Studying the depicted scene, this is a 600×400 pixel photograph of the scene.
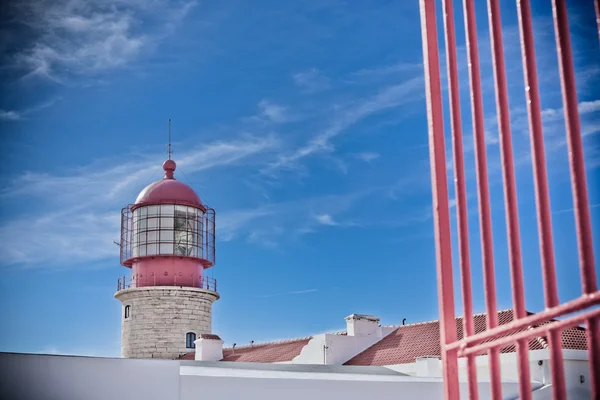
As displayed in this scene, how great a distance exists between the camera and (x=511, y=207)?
200 centimetres

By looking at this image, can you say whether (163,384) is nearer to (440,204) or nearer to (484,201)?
(440,204)

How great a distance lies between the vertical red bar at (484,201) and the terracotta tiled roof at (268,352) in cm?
1569

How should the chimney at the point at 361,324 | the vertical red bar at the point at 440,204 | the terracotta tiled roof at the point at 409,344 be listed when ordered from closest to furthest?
the vertical red bar at the point at 440,204, the terracotta tiled roof at the point at 409,344, the chimney at the point at 361,324

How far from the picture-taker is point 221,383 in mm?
9125

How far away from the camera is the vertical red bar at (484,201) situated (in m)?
2.12

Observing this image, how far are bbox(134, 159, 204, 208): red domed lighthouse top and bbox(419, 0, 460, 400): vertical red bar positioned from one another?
19.6m

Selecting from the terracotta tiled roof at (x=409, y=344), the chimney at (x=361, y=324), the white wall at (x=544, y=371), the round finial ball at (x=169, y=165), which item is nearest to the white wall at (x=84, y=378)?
the white wall at (x=544, y=371)

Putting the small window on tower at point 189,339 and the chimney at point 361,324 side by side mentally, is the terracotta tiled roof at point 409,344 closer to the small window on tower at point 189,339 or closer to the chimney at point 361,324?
the chimney at point 361,324

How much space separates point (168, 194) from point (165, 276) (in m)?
2.44

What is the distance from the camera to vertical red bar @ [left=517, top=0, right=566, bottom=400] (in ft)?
5.76

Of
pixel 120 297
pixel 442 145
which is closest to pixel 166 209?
pixel 120 297

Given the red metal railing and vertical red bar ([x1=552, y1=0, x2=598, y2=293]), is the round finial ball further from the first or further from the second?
vertical red bar ([x1=552, y1=0, x2=598, y2=293])

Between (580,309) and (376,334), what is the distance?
52.9 feet

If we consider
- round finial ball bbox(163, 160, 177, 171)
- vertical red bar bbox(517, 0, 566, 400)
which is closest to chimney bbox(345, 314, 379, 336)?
round finial ball bbox(163, 160, 177, 171)
